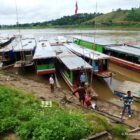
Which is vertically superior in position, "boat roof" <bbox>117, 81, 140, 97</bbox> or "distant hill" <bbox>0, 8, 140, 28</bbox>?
"distant hill" <bbox>0, 8, 140, 28</bbox>

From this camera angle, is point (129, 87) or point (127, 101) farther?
point (129, 87)

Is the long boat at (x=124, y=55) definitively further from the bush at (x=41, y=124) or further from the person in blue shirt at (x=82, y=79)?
the bush at (x=41, y=124)

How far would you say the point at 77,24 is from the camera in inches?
4067

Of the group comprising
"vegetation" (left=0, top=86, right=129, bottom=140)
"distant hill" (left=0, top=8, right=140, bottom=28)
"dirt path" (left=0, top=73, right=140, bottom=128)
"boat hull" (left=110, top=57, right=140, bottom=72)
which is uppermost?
"distant hill" (left=0, top=8, right=140, bottom=28)

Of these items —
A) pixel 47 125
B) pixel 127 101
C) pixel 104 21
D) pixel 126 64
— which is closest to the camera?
pixel 47 125

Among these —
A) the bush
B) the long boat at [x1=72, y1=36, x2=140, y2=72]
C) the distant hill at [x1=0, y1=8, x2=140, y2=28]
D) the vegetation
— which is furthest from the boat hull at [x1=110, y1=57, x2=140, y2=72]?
the distant hill at [x1=0, y1=8, x2=140, y2=28]

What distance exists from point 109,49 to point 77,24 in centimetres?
7827

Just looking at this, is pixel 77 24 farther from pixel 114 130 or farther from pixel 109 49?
pixel 114 130

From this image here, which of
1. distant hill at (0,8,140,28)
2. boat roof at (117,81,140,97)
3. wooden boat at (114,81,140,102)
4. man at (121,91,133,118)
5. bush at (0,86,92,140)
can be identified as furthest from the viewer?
distant hill at (0,8,140,28)

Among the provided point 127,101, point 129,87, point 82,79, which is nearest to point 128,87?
point 129,87

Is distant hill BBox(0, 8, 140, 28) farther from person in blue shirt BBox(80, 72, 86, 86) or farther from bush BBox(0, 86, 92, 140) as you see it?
Answer: bush BBox(0, 86, 92, 140)

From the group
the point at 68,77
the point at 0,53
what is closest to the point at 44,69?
the point at 68,77

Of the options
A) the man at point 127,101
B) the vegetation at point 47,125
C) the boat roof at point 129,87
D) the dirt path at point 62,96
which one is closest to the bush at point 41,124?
the vegetation at point 47,125

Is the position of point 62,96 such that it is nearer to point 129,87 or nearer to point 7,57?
point 129,87
